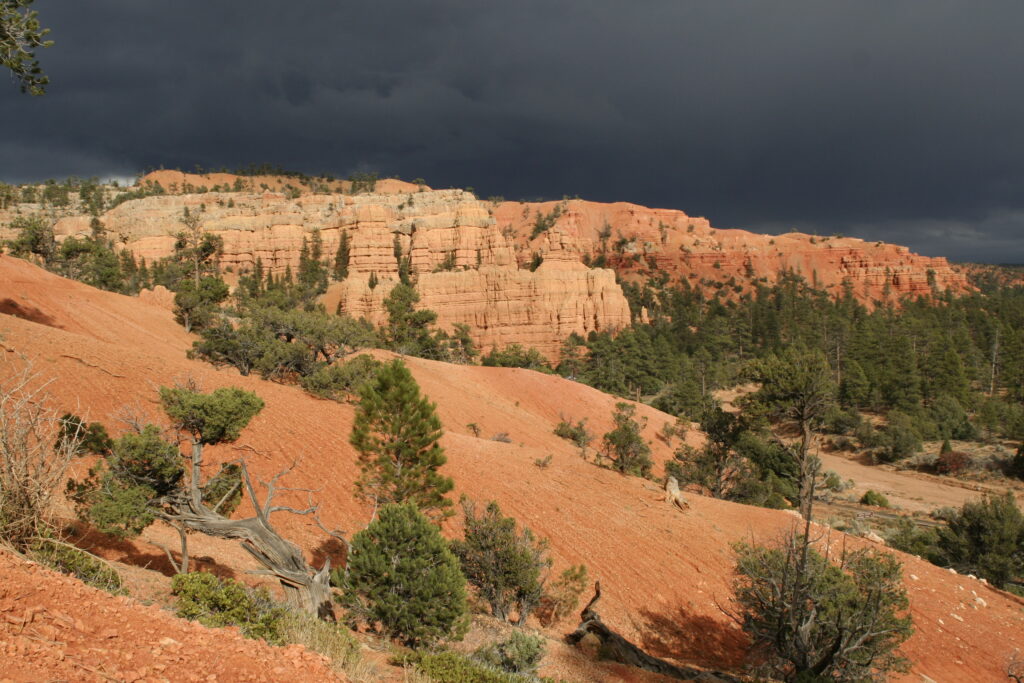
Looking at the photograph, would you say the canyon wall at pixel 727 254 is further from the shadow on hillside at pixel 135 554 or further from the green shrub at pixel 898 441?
the shadow on hillside at pixel 135 554

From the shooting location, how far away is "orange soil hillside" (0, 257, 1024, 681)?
44.2 ft

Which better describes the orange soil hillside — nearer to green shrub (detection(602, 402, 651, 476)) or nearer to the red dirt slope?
green shrub (detection(602, 402, 651, 476))

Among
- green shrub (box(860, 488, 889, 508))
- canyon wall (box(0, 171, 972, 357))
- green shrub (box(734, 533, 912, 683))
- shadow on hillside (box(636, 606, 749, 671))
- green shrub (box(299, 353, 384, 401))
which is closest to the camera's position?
green shrub (box(734, 533, 912, 683))

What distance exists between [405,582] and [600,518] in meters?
10.3

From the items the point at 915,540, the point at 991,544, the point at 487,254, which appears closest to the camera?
the point at 991,544

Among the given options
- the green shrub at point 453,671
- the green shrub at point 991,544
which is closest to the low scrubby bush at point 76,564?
the green shrub at point 453,671

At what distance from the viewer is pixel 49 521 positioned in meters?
6.06

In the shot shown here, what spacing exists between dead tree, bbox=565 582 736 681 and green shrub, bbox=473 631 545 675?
222 centimetres

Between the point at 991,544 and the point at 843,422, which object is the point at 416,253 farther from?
the point at 991,544

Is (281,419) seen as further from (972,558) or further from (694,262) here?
(694,262)

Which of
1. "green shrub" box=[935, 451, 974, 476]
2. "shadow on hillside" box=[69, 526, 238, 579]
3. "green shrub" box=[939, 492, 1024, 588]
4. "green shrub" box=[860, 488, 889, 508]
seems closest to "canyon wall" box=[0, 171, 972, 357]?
"green shrub" box=[935, 451, 974, 476]

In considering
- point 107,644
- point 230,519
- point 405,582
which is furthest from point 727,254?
point 107,644

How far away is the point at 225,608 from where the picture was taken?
6371 mm

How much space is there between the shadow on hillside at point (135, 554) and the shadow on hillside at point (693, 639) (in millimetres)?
8886
